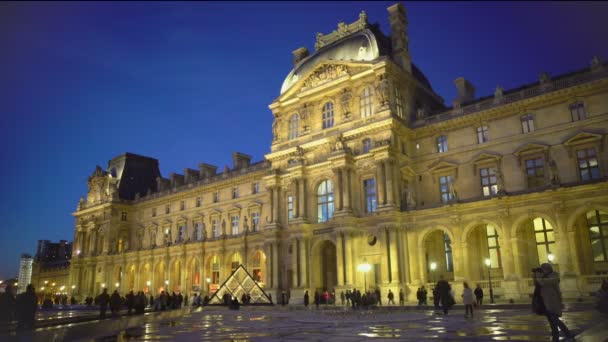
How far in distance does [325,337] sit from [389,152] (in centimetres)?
2638

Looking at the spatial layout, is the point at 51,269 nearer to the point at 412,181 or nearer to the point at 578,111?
the point at 412,181

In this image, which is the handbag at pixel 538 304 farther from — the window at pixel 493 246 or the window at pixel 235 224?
the window at pixel 235 224

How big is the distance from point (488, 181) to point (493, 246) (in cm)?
488

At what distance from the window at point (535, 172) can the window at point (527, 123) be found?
2239 mm

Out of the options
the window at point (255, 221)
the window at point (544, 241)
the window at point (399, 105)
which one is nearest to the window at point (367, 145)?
the window at point (399, 105)

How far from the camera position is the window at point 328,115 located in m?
44.0

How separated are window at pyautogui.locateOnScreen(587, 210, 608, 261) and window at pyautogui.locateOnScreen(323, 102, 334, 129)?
841 inches

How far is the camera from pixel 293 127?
153 ft

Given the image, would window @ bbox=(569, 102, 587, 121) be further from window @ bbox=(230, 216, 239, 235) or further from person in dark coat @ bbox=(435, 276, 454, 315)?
window @ bbox=(230, 216, 239, 235)

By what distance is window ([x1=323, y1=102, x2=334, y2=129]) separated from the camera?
44000mm

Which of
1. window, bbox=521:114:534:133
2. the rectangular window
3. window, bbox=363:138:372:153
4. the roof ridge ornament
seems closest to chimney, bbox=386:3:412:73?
the roof ridge ornament

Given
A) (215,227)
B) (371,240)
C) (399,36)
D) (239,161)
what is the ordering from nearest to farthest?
(371,240) → (399,36) → (215,227) → (239,161)

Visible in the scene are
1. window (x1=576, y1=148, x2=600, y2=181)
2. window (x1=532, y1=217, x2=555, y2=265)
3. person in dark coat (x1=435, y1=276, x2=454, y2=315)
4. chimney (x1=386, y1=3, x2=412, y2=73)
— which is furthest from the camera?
chimney (x1=386, y1=3, x2=412, y2=73)

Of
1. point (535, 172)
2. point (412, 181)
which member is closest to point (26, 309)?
point (412, 181)
